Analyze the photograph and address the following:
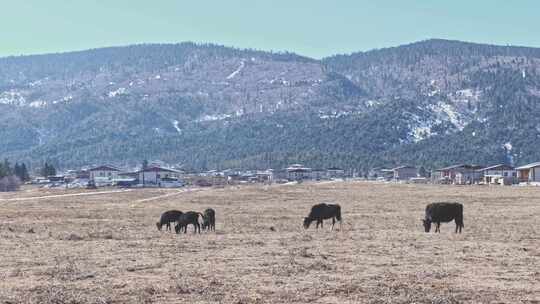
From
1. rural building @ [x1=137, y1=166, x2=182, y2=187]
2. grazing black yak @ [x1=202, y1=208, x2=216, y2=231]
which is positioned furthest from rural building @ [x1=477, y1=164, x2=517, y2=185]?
grazing black yak @ [x1=202, y1=208, x2=216, y2=231]

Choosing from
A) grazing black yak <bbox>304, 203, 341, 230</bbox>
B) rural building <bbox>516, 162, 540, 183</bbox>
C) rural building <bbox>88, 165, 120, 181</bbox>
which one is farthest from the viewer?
rural building <bbox>88, 165, 120, 181</bbox>

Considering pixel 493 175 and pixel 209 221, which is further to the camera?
pixel 493 175

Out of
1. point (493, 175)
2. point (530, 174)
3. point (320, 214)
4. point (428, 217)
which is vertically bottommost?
point (493, 175)

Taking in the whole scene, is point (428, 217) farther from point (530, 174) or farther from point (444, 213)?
point (530, 174)

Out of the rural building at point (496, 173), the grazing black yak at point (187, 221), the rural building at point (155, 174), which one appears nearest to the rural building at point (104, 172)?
the rural building at point (155, 174)

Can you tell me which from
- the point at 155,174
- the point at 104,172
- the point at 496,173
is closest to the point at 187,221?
the point at 155,174

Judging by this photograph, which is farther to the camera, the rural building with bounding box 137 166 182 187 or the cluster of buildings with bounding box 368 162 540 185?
the rural building with bounding box 137 166 182 187

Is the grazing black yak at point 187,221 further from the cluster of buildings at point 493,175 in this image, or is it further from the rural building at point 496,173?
the rural building at point 496,173

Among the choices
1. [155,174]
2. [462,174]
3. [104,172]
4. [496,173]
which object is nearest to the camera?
[496,173]

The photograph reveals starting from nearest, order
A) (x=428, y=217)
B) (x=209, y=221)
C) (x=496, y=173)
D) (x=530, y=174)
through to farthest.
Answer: (x=428, y=217), (x=209, y=221), (x=530, y=174), (x=496, y=173)

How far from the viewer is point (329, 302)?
16.1 meters

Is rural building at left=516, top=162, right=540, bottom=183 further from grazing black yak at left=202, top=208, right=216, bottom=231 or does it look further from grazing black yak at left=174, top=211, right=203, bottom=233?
grazing black yak at left=174, top=211, right=203, bottom=233

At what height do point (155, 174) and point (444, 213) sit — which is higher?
point (155, 174)

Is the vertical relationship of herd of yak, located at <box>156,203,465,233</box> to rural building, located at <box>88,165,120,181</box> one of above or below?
below
